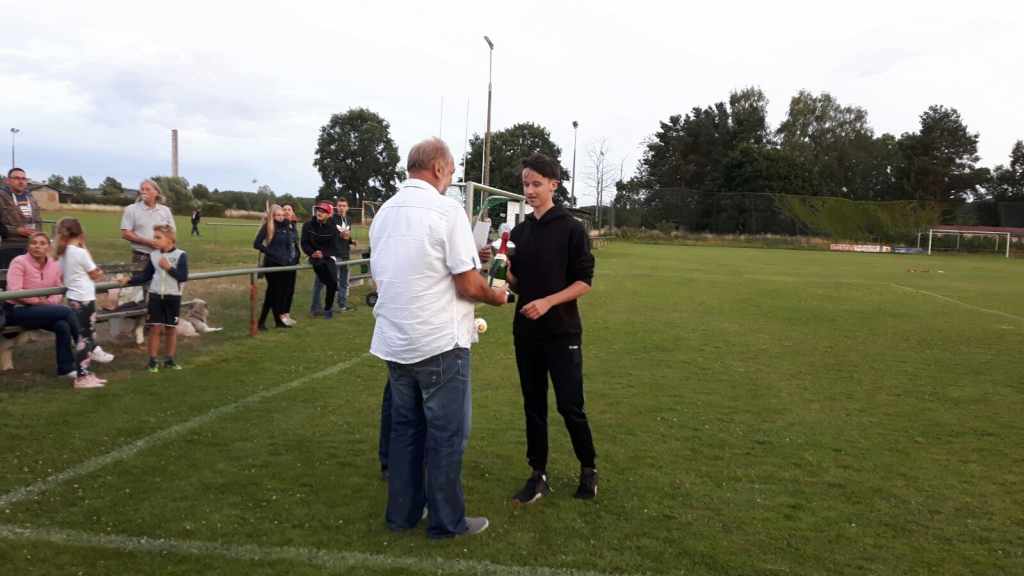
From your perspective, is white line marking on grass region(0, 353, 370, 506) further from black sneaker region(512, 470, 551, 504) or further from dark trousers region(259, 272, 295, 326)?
dark trousers region(259, 272, 295, 326)

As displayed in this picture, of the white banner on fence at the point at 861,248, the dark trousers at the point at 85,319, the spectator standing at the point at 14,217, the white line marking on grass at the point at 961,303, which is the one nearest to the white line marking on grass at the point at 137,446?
the dark trousers at the point at 85,319

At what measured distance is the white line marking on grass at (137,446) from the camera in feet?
12.5

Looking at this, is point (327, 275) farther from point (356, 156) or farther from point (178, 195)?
point (356, 156)

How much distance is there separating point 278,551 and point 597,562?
1.48 metres

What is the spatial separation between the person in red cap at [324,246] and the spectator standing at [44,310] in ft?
14.4

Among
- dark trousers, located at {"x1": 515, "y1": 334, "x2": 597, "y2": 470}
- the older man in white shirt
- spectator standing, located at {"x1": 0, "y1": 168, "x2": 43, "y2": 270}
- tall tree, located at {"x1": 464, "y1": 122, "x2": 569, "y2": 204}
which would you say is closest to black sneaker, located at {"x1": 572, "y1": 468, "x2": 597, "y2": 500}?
dark trousers, located at {"x1": 515, "y1": 334, "x2": 597, "y2": 470}

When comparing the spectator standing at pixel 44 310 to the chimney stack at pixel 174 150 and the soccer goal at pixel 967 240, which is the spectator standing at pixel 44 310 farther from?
the chimney stack at pixel 174 150

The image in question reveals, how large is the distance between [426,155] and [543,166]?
0.71m

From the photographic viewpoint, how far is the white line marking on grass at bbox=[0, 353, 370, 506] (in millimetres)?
3822

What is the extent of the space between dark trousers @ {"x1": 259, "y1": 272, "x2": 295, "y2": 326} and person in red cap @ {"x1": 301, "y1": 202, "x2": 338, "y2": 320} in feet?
2.96

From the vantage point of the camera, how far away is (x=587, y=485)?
3982 mm

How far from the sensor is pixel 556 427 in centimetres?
532

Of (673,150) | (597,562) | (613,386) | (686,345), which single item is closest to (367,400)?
(613,386)

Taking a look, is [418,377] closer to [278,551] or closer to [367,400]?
[278,551]
